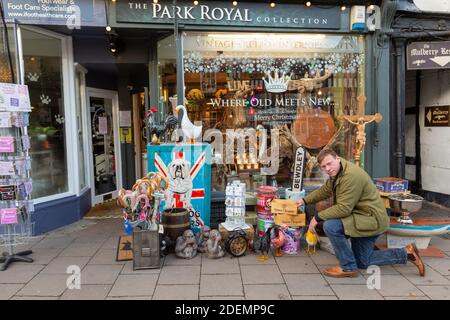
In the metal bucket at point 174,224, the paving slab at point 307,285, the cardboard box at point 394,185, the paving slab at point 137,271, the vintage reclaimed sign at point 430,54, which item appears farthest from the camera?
the vintage reclaimed sign at point 430,54

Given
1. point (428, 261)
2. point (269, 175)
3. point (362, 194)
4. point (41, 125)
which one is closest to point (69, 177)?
point (41, 125)

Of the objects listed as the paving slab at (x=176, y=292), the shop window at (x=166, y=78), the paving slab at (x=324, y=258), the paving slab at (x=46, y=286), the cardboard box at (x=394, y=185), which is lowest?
the paving slab at (x=324, y=258)

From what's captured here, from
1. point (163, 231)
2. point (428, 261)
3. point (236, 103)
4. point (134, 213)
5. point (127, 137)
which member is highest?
point (236, 103)

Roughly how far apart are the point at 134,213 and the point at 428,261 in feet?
11.3

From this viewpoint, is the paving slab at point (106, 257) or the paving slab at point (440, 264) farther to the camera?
the paving slab at point (106, 257)

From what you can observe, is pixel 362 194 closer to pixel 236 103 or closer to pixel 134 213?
pixel 134 213

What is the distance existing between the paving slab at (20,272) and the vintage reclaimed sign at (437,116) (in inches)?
263

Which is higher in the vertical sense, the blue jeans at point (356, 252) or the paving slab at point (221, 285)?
the blue jeans at point (356, 252)

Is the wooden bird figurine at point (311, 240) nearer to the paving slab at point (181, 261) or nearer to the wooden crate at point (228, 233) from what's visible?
the wooden crate at point (228, 233)

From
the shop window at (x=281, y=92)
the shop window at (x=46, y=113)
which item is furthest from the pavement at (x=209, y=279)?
the shop window at (x=281, y=92)

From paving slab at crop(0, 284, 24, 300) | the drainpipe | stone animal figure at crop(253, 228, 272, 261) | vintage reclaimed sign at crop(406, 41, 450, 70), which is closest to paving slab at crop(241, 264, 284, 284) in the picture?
stone animal figure at crop(253, 228, 272, 261)

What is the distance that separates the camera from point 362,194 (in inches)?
152

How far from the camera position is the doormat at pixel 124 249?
4527 mm

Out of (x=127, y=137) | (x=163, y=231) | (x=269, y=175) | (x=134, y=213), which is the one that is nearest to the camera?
(x=134, y=213)
